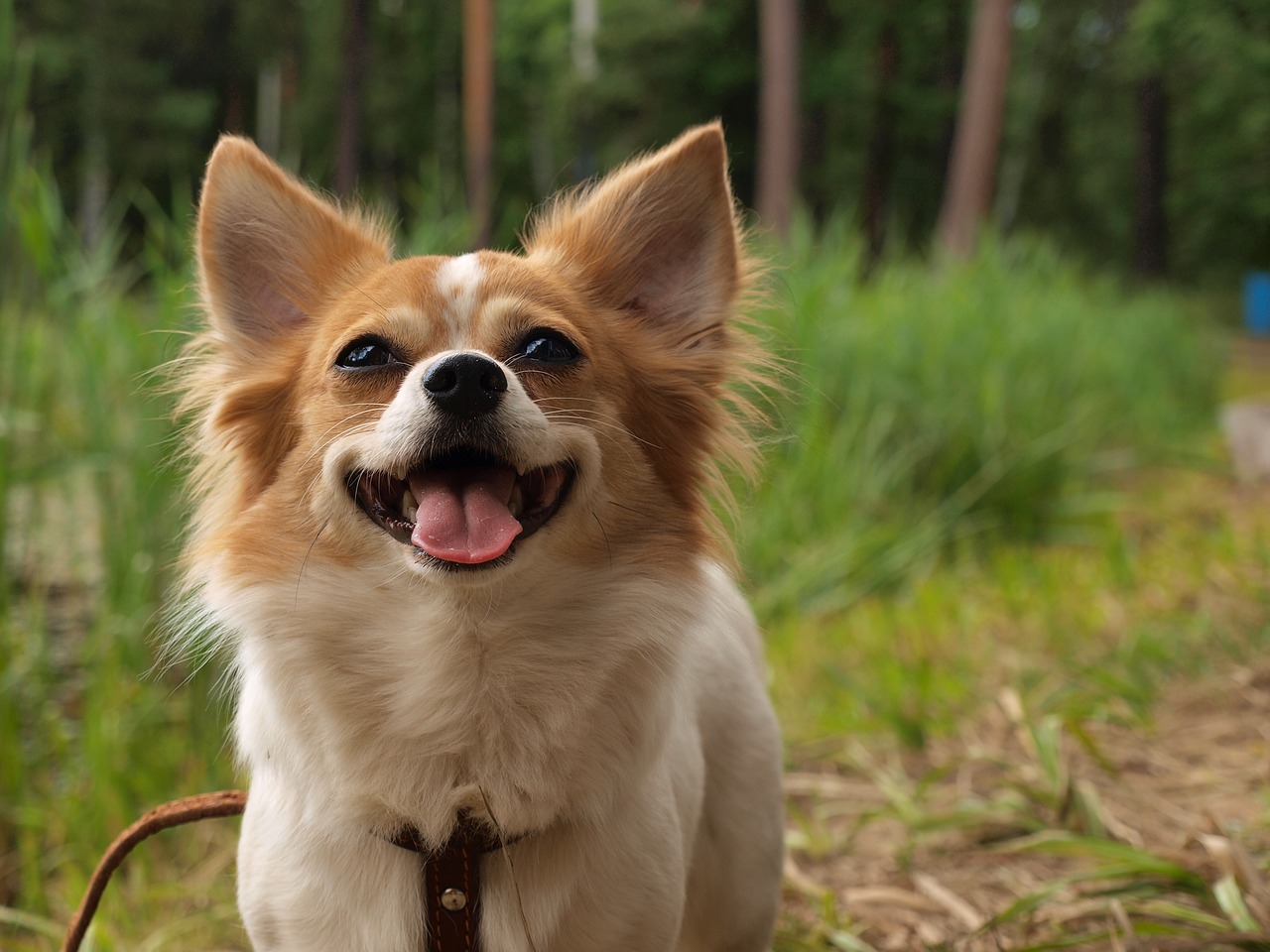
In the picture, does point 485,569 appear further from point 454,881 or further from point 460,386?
point 454,881

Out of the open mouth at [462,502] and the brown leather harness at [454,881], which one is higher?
the open mouth at [462,502]

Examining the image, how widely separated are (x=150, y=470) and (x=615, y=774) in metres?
2.20

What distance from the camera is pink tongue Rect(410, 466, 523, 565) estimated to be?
5.84 ft

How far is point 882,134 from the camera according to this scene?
693 inches

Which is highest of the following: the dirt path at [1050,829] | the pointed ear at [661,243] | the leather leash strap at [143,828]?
the pointed ear at [661,243]

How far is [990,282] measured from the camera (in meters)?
8.02

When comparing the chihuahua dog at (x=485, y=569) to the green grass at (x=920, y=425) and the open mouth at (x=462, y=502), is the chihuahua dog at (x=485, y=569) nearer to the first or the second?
the open mouth at (x=462, y=502)

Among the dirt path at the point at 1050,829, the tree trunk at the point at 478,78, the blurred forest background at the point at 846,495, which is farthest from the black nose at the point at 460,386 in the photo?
the tree trunk at the point at 478,78

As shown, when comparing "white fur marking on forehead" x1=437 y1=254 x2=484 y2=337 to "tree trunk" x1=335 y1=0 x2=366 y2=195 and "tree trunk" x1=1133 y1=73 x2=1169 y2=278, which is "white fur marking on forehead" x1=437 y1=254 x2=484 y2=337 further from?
"tree trunk" x1=1133 y1=73 x2=1169 y2=278

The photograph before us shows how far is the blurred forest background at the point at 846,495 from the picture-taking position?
9.96 ft

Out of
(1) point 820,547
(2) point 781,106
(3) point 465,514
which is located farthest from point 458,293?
(2) point 781,106

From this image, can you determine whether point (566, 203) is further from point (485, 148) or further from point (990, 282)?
point (485, 148)

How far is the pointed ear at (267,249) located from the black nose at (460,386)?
65 cm

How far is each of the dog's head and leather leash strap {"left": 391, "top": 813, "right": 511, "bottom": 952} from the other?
0.44m
